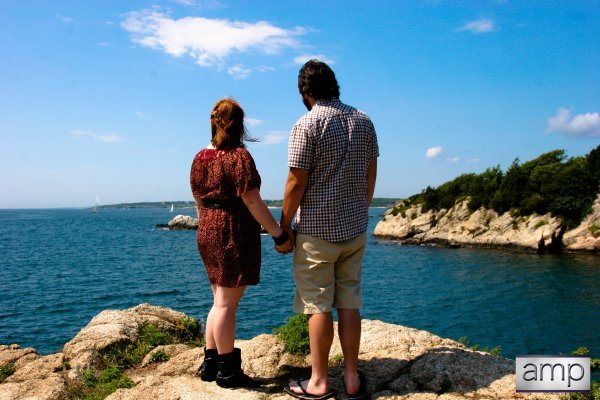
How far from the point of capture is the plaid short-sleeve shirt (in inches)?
153

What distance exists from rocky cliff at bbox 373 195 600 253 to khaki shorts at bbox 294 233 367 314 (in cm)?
4786

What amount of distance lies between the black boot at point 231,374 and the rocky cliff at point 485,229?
157 feet

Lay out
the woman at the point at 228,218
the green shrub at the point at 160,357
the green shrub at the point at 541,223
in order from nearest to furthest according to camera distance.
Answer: the woman at the point at 228,218 → the green shrub at the point at 160,357 → the green shrub at the point at 541,223

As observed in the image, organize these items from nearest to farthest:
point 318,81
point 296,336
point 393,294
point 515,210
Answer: point 318,81, point 296,336, point 393,294, point 515,210

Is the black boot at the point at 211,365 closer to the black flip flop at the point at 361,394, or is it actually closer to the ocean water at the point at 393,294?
the black flip flop at the point at 361,394

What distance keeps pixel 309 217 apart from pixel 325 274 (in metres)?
0.50

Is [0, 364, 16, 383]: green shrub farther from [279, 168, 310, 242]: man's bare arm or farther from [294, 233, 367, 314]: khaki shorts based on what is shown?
[279, 168, 310, 242]: man's bare arm

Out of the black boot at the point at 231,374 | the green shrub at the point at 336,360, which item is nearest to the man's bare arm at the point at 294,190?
the black boot at the point at 231,374

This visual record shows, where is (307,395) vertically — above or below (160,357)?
above

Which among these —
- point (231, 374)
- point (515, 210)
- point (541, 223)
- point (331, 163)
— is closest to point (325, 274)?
point (331, 163)

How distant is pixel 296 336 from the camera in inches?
210

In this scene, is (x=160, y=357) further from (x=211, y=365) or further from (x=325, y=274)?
(x=325, y=274)

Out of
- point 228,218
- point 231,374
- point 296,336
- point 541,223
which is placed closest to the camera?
point 228,218

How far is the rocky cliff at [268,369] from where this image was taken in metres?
4.29
